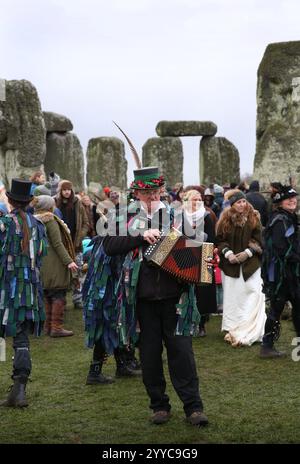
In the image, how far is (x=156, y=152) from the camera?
30.2 m

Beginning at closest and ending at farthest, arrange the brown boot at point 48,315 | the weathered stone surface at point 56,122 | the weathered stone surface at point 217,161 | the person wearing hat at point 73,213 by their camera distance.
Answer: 1. the brown boot at point 48,315
2. the person wearing hat at point 73,213
3. the weathered stone surface at point 56,122
4. the weathered stone surface at point 217,161

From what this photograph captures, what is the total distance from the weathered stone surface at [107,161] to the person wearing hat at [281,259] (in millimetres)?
19448

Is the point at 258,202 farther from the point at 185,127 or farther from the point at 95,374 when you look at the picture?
the point at 185,127

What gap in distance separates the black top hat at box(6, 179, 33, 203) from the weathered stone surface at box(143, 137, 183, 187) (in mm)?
22825

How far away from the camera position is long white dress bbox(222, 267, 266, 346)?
32.7ft

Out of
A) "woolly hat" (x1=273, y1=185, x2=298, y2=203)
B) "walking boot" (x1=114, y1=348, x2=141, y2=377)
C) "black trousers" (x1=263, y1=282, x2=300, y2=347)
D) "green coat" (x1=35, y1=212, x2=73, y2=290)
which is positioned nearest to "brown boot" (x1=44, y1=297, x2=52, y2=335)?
"green coat" (x1=35, y1=212, x2=73, y2=290)

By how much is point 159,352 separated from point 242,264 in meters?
3.54

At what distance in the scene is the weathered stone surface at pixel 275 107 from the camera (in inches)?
521

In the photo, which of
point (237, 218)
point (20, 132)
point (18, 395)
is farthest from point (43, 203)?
point (20, 132)

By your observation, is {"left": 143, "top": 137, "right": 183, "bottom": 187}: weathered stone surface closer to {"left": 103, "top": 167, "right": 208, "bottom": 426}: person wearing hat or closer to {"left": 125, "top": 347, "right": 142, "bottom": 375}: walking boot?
{"left": 125, "top": 347, "right": 142, "bottom": 375}: walking boot

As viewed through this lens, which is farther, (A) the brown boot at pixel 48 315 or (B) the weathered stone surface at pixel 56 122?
(B) the weathered stone surface at pixel 56 122

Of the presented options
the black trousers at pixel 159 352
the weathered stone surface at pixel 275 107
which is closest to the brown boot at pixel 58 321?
the weathered stone surface at pixel 275 107

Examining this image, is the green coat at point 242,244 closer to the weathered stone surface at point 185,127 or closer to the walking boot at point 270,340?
the walking boot at point 270,340
